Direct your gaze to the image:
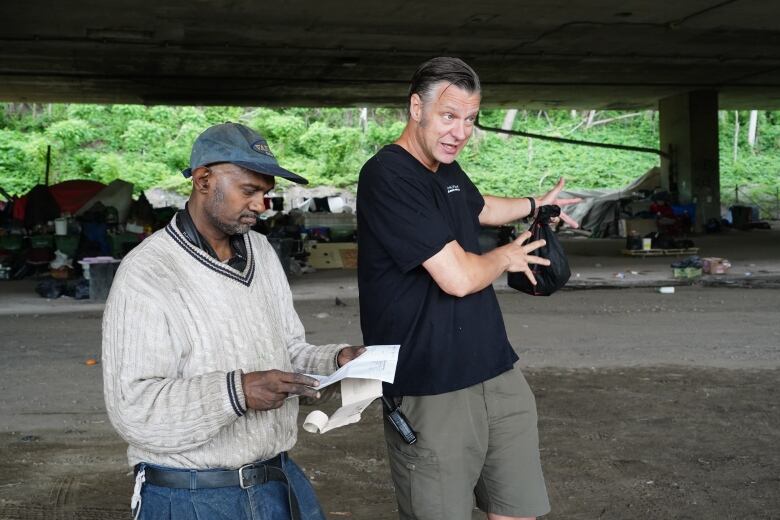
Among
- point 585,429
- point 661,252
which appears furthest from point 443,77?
point 661,252

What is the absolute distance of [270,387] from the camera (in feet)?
7.39

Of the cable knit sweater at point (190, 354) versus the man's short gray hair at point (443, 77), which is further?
the man's short gray hair at point (443, 77)

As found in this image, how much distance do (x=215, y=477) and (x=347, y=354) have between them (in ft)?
1.81

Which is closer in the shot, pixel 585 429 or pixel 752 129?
pixel 585 429

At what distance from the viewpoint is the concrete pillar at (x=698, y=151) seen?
2847 cm

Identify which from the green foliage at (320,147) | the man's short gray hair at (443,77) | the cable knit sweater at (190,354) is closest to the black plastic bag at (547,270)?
the man's short gray hair at (443,77)

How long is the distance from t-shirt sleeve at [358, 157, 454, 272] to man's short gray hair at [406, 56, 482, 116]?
0.91ft

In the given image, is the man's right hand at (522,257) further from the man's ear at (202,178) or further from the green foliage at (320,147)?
the green foliage at (320,147)

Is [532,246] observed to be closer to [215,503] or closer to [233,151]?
[233,151]

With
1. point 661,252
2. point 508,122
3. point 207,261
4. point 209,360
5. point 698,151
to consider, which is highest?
point 508,122

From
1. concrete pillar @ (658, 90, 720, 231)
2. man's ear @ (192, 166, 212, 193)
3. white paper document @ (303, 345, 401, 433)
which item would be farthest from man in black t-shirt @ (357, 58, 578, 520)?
concrete pillar @ (658, 90, 720, 231)

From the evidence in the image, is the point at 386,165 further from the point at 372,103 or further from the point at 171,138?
the point at 171,138

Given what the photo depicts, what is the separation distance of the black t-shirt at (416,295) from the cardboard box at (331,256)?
15.7 metres

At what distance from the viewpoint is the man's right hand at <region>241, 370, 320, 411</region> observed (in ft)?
7.39
